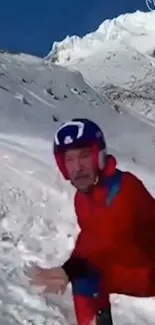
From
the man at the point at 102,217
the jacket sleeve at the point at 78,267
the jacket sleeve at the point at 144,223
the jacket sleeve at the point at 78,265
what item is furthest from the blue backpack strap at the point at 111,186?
the jacket sleeve at the point at 78,267

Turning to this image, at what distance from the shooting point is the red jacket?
13.9ft

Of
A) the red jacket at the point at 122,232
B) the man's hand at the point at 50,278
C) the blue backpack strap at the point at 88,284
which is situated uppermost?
the red jacket at the point at 122,232

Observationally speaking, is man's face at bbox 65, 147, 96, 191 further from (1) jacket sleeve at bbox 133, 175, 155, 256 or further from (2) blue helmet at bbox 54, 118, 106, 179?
(1) jacket sleeve at bbox 133, 175, 155, 256

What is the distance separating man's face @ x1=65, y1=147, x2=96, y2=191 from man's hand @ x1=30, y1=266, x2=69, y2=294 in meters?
0.53

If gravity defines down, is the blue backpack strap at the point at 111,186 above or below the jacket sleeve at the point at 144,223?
above

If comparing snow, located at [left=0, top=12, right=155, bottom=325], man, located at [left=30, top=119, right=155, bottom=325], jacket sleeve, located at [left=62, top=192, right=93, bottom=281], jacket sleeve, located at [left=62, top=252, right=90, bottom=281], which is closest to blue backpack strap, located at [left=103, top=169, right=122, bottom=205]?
man, located at [left=30, top=119, right=155, bottom=325]

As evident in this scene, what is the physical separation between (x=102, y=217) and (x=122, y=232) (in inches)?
5.5

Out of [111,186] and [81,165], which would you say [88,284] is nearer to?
[111,186]

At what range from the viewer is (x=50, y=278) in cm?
Answer: 425

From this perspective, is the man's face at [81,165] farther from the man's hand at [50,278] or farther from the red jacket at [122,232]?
the man's hand at [50,278]

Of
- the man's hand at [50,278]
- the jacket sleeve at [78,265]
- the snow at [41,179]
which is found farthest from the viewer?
the snow at [41,179]

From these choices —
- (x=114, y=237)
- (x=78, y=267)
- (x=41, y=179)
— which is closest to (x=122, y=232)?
(x=114, y=237)

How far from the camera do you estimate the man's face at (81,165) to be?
13.8 ft

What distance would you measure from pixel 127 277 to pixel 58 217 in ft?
15.3
